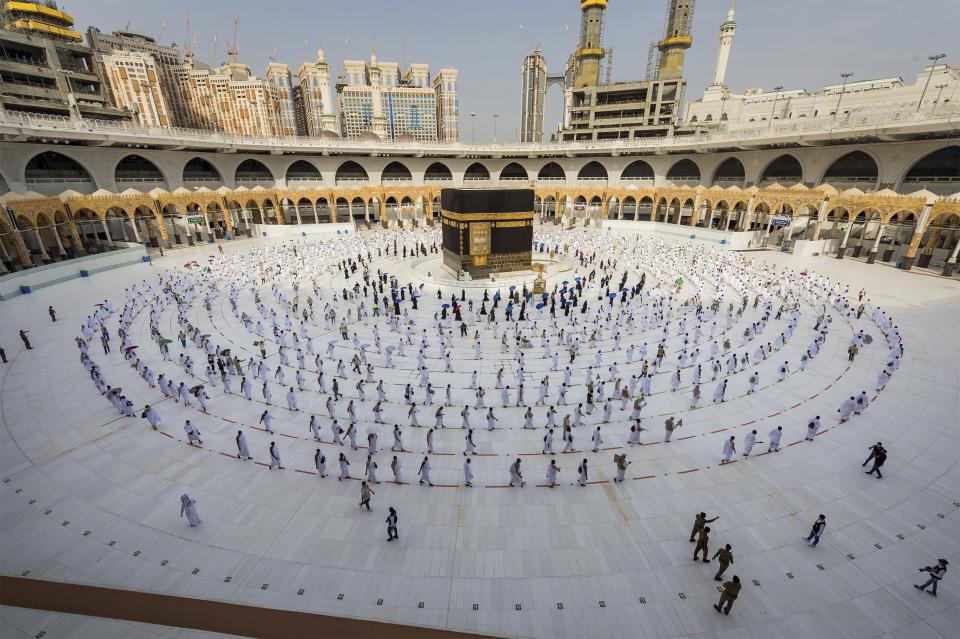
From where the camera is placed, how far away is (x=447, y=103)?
416 feet

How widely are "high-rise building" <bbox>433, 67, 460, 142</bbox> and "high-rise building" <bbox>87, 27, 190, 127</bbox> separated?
2647 inches

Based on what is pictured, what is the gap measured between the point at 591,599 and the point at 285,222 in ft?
149

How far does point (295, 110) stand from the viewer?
14475 centimetres

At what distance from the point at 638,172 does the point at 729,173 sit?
10157 mm

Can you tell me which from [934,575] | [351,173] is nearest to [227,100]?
[351,173]

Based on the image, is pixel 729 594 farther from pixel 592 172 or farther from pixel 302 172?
pixel 592 172

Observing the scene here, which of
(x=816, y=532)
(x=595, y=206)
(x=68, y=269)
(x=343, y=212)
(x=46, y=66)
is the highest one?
(x=46, y=66)

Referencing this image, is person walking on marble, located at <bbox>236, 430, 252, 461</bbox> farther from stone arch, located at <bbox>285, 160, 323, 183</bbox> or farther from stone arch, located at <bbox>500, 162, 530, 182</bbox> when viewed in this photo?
stone arch, located at <bbox>500, 162, 530, 182</bbox>

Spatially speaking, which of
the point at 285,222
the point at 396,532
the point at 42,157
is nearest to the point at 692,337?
the point at 396,532

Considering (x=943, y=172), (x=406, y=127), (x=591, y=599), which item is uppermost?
(x=406, y=127)

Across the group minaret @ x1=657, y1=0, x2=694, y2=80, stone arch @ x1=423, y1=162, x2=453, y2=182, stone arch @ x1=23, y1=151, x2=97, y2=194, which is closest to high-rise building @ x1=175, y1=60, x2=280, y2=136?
stone arch @ x1=423, y1=162, x2=453, y2=182

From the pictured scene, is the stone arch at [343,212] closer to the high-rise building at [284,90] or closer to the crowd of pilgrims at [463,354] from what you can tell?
the crowd of pilgrims at [463,354]

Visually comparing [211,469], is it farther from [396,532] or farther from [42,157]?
[42,157]

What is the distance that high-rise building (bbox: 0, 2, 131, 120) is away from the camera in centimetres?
3684
